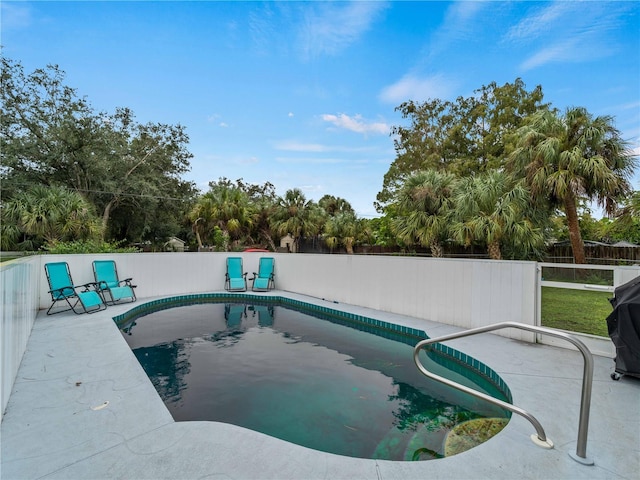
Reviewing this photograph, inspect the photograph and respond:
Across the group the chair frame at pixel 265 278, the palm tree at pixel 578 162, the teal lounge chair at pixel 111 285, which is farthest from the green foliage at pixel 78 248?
the palm tree at pixel 578 162

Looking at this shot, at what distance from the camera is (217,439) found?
2.35 m

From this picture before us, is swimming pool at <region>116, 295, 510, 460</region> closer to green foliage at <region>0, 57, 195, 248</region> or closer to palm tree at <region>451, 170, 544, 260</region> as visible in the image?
palm tree at <region>451, 170, 544, 260</region>

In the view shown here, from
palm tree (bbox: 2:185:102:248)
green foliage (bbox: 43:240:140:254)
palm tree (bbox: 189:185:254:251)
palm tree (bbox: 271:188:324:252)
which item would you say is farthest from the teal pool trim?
palm tree (bbox: 271:188:324:252)

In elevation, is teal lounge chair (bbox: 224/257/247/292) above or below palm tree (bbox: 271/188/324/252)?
below

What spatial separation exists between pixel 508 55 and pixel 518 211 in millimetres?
5521

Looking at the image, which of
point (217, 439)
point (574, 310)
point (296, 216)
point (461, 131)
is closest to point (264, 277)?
point (574, 310)

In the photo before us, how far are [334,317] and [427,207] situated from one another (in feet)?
23.0

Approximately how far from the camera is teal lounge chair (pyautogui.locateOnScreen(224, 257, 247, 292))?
964 cm

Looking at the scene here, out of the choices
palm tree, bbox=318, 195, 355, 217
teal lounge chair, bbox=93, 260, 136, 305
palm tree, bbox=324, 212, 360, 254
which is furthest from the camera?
palm tree, bbox=318, 195, 355, 217

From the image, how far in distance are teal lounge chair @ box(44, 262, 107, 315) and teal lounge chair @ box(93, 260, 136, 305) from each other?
36 centimetres

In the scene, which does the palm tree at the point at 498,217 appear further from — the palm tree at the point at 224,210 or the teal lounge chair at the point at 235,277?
the palm tree at the point at 224,210

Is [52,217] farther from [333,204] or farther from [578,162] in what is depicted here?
[333,204]

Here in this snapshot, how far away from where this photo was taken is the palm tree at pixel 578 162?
28.5 ft

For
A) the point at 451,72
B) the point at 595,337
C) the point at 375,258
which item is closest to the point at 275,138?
the point at 451,72
